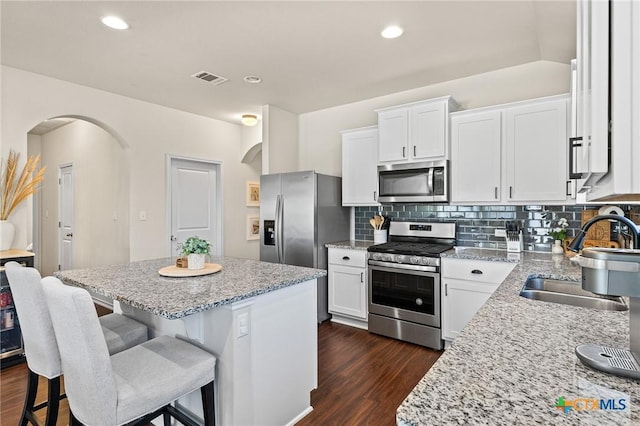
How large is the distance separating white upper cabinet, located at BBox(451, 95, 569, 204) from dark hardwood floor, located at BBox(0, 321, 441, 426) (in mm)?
1606

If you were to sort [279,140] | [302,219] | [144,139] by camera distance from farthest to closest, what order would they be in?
[279,140] → [144,139] → [302,219]

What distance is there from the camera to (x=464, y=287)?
9.77 feet

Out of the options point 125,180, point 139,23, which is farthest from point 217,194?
point 139,23

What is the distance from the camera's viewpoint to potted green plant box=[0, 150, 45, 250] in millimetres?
3098

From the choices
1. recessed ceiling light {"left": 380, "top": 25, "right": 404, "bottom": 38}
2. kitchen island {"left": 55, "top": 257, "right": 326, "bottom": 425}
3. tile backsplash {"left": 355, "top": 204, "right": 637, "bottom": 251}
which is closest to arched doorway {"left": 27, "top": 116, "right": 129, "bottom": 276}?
kitchen island {"left": 55, "top": 257, "right": 326, "bottom": 425}

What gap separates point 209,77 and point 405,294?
302 cm

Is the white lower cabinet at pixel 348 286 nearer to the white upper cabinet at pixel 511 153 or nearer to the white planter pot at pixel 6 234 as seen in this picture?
the white upper cabinet at pixel 511 153

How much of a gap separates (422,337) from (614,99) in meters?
3.02

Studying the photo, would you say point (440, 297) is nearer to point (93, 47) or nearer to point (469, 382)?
point (469, 382)

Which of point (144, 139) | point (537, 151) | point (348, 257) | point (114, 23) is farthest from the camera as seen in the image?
point (144, 139)

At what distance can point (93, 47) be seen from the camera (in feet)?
9.44

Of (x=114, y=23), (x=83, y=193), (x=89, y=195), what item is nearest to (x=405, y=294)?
(x=114, y=23)

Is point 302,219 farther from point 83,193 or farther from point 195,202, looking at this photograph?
point 83,193

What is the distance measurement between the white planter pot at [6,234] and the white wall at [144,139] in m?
0.19
